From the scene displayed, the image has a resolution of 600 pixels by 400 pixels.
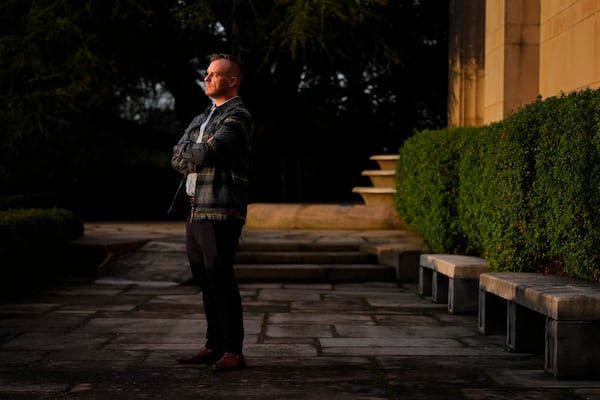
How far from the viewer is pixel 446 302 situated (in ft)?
26.8

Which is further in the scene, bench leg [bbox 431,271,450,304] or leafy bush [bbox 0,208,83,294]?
leafy bush [bbox 0,208,83,294]

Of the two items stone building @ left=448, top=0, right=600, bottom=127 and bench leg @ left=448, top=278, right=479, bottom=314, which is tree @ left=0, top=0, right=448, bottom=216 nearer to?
stone building @ left=448, top=0, right=600, bottom=127

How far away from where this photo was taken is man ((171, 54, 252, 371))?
488 centimetres

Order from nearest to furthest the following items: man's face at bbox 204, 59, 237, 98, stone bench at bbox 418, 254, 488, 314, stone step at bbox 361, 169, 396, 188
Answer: man's face at bbox 204, 59, 237, 98, stone bench at bbox 418, 254, 488, 314, stone step at bbox 361, 169, 396, 188

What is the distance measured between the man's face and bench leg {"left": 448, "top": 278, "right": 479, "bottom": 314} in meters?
3.20

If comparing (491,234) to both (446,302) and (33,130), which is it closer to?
(446,302)

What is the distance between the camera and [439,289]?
820cm

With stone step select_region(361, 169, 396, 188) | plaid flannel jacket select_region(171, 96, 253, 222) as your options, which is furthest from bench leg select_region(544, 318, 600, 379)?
stone step select_region(361, 169, 396, 188)

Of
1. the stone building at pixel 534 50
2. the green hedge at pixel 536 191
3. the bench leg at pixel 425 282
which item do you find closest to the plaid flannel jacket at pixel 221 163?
the green hedge at pixel 536 191

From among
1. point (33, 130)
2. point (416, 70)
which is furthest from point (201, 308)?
point (416, 70)

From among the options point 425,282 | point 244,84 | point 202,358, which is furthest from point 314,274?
point 244,84

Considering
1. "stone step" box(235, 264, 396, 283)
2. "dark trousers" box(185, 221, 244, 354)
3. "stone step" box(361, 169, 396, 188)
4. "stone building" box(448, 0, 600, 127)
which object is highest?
"stone building" box(448, 0, 600, 127)

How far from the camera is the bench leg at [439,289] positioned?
26.9ft

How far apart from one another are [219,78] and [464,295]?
11.0ft
